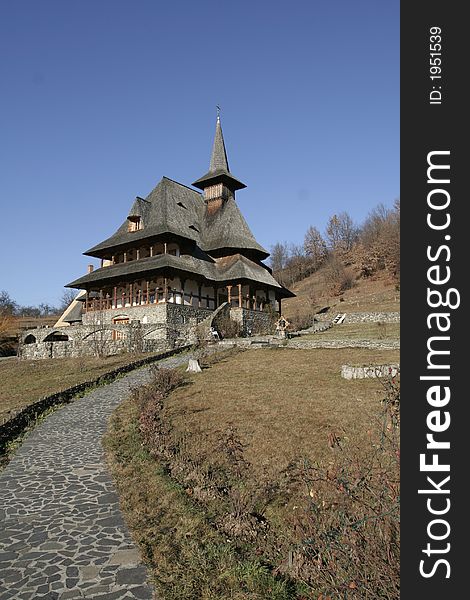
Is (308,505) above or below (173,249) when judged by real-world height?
below

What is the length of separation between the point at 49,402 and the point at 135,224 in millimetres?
24064

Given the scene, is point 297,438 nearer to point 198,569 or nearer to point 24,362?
point 198,569

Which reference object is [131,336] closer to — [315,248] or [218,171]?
[218,171]

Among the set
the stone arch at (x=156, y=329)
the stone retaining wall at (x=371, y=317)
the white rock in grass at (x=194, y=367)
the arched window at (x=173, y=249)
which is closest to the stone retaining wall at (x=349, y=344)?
the stone arch at (x=156, y=329)

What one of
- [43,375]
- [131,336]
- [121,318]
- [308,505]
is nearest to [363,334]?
[131,336]

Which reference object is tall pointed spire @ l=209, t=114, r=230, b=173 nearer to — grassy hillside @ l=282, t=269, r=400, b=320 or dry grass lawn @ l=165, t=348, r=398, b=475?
grassy hillside @ l=282, t=269, r=400, b=320

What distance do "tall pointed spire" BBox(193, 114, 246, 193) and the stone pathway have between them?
3519cm

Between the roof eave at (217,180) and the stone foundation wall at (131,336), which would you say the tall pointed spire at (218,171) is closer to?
the roof eave at (217,180)

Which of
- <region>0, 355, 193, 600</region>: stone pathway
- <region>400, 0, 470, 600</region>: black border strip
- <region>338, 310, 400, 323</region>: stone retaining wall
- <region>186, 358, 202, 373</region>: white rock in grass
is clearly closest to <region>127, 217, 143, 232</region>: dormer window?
<region>186, 358, 202, 373</region>: white rock in grass

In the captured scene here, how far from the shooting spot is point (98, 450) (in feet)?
30.8

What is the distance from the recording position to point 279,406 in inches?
452

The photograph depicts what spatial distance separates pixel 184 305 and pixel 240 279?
5.21 metres

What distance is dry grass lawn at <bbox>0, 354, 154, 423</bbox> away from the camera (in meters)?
16.4

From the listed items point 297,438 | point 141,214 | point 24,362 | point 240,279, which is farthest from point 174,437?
point 141,214
